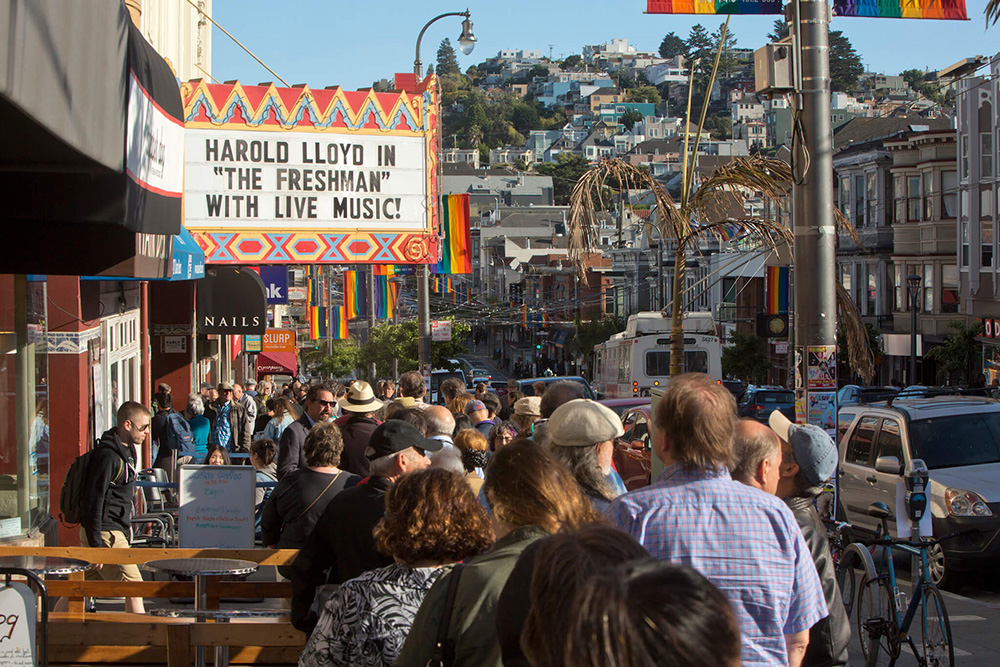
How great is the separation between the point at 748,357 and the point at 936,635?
47183 mm

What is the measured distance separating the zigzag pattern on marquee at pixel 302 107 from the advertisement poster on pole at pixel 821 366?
6.01m

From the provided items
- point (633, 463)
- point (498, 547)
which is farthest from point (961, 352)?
point (498, 547)

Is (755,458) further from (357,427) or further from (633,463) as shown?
(633,463)

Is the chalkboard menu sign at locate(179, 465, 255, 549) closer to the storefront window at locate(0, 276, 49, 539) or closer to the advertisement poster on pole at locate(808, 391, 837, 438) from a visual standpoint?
the storefront window at locate(0, 276, 49, 539)

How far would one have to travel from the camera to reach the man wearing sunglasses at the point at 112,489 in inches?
304

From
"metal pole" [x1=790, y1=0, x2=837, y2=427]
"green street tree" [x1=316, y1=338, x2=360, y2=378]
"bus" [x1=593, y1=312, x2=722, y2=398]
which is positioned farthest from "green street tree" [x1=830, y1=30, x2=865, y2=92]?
"metal pole" [x1=790, y1=0, x2=837, y2=427]

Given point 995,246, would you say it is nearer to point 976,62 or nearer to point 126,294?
point 976,62

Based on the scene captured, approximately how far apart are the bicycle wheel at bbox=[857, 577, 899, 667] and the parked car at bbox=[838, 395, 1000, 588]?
2612 mm

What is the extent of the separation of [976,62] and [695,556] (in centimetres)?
3970

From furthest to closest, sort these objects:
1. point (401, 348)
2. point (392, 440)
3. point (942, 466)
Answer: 1. point (401, 348)
2. point (942, 466)
3. point (392, 440)

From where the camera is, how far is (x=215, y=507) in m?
8.56

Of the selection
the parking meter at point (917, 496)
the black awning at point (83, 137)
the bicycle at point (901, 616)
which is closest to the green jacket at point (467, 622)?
the black awning at point (83, 137)

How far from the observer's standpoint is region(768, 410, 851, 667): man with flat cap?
405 cm

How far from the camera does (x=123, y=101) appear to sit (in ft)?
13.1
